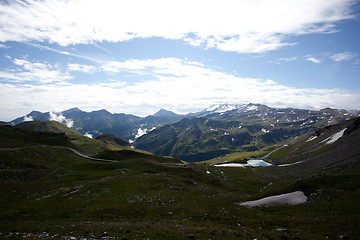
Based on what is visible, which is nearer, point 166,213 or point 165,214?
point 165,214

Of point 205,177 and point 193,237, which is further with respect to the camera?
point 205,177

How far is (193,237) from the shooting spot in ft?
71.4

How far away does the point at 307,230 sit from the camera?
24.4 metres

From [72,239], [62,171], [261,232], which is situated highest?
[72,239]

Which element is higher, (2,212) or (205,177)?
(2,212)

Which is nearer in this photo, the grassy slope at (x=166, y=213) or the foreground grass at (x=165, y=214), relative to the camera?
the foreground grass at (x=165, y=214)

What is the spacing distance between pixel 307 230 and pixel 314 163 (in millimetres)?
173662

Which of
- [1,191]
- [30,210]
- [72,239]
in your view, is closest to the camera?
[72,239]

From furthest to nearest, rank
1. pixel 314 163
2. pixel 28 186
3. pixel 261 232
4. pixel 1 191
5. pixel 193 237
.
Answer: pixel 314 163
pixel 28 186
pixel 1 191
pixel 261 232
pixel 193 237

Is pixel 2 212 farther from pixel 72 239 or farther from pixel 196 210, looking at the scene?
pixel 196 210

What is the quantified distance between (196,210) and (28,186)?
192 feet

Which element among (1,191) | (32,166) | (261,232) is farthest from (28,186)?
(261,232)

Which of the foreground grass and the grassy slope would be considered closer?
the foreground grass

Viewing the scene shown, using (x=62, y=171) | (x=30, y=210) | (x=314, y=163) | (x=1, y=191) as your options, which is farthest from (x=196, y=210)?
(x=314, y=163)
